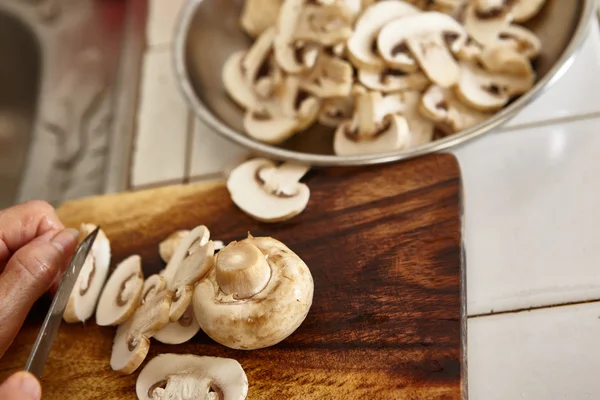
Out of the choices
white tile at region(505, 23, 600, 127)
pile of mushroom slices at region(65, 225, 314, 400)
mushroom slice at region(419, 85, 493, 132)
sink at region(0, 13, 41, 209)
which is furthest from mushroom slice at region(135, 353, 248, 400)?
sink at region(0, 13, 41, 209)

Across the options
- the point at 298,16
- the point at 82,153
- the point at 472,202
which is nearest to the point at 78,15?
the point at 82,153

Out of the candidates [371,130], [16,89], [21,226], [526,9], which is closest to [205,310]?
[21,226]

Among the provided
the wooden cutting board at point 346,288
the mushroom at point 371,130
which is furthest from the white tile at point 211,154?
the mushroom at point 371,130

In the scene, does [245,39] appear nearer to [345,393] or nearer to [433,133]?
[433,133]

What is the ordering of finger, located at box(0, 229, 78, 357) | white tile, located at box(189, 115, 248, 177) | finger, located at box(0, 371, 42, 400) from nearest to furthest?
finger, located at box(0, 371, 42, 400) → finger, located at box(0, 229, 78, 357) → white tile, located at box(189, 115, 248, 177)

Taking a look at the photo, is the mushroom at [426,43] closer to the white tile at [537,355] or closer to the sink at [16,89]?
the white tile at [537,355]

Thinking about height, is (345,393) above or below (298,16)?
below

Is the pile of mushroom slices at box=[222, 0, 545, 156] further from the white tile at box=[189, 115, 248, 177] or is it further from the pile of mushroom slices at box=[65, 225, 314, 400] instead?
the pile of mushroom slices at box=[65, 225, 314, 400]
